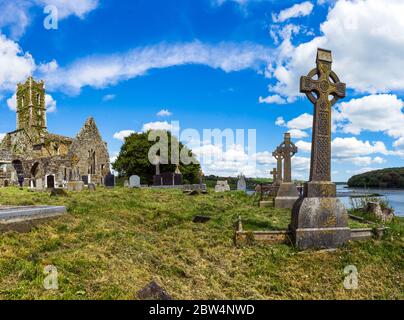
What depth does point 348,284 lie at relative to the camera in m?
5.98

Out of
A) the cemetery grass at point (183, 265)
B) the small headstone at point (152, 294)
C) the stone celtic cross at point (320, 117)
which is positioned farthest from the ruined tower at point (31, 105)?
the small headstone at point (152, 294)

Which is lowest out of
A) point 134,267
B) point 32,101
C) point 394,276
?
point 394,276

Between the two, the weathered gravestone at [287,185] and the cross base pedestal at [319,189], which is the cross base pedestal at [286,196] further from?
the cross base pedestal at [319,189]

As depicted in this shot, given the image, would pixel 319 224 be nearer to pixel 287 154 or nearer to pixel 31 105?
pixel 287 154

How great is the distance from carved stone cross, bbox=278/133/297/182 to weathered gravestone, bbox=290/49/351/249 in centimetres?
751

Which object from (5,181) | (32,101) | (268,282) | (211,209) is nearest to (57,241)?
(268,282)

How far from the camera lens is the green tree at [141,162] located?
47.0 m

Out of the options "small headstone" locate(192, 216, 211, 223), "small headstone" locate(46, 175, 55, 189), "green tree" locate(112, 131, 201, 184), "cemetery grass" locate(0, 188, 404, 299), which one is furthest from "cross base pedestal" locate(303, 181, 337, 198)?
"green tree" locate(112, 131, 201, 184)

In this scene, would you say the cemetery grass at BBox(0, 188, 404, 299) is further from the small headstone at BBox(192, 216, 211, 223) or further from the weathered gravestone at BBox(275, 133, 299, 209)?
the weathered gravestone at BBox(275, 133, 299, 209)

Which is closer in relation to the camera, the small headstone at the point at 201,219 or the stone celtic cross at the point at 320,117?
the stone celtic cross at the point at 320,117

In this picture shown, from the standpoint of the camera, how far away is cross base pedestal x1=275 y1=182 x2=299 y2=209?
15.3 meters

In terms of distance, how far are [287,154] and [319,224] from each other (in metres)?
8.72

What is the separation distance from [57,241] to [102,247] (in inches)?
52.8
